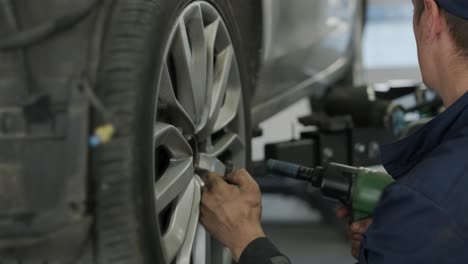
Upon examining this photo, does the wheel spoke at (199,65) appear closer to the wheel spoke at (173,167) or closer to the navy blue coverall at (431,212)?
the wheel spoke at (173,167)

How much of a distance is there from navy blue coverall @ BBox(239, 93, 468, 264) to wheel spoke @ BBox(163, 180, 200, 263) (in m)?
0.37

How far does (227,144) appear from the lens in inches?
69.6

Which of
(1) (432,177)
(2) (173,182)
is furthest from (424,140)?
(2) (173,182)

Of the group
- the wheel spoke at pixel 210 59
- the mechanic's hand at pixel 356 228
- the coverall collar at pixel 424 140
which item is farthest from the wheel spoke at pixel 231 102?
the coverall collar at pixel 424 140

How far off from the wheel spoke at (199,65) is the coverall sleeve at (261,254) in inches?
11.7

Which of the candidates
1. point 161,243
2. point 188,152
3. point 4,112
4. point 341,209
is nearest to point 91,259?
point 161,243

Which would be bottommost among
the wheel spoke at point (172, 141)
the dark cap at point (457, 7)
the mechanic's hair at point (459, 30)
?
the wheel spoke at point (172, 141)

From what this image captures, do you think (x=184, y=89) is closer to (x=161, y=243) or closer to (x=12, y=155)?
(x=161, y=243)

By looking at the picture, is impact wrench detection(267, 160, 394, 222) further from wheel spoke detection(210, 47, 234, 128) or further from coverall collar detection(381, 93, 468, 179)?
wheel spoke detection(210, 47, 234, 128)

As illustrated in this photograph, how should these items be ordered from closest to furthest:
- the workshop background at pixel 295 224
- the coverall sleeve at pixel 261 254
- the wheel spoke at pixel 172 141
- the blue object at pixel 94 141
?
1. the blue object at pixel 94 141
2. the wheel spoke at pixel 172 141
3. the coverall sleeve at pixel 261 254
4. the workshop background at pixel 295 224

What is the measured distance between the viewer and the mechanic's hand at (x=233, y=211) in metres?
1.51

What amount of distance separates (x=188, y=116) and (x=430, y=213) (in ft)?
1.91

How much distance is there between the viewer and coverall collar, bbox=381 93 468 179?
4.11ft

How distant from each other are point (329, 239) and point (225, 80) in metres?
1.59
